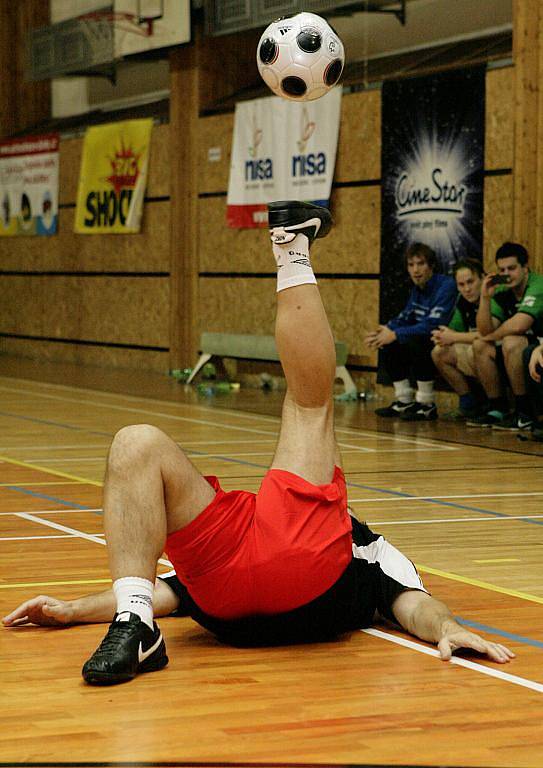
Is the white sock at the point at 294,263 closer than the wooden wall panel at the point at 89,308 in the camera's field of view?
Yes

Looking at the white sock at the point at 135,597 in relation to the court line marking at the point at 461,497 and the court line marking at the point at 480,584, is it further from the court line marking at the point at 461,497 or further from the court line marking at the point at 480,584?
the court line marking at the point at 461,497

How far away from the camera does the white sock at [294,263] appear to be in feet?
12.7

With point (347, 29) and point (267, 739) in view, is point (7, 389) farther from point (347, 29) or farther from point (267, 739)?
point (267, 739)

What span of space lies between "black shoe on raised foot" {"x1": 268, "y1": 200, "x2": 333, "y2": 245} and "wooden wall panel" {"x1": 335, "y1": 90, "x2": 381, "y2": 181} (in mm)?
9167

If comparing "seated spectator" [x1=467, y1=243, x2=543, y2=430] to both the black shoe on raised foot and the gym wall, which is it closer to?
the gym wall

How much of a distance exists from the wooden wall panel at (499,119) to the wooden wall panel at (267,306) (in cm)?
203

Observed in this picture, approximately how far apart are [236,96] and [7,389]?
431 centimetres

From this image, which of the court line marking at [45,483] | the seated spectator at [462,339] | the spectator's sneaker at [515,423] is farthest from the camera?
the seated spectator at [462,339]

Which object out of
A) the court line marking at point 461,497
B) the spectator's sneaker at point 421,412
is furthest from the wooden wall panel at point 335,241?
the court line marking at point 461,497

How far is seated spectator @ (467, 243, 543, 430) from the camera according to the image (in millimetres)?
9812

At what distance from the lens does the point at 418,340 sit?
11117 mm

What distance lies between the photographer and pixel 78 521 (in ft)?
20.2

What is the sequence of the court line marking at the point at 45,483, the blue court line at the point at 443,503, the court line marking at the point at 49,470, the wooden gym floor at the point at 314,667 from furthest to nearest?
1. the court line marking at the point at 49,470
2. the court line marking at the point at 45,483
3. the blue court line at the point at 443,503
4. the wooden gym floor at the point at 314,667

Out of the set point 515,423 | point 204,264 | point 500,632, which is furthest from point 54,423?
point 500,632
